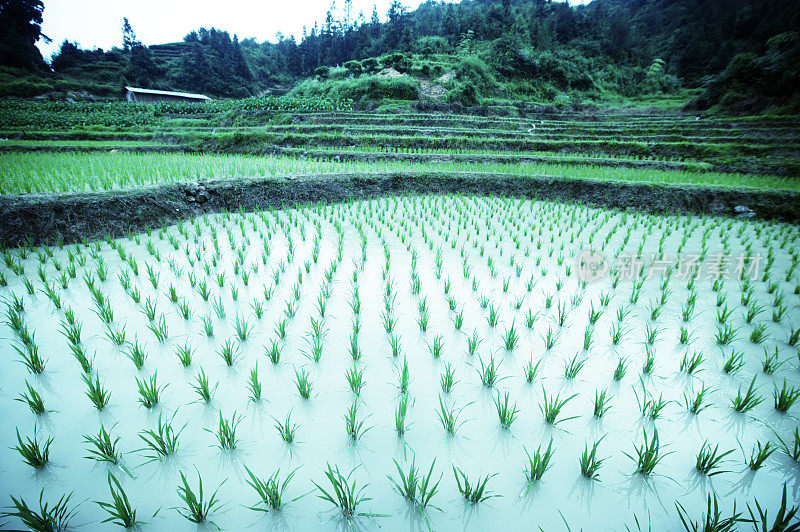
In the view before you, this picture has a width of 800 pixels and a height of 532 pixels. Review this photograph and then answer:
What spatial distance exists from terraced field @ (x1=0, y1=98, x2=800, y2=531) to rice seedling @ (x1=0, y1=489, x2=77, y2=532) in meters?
0.01

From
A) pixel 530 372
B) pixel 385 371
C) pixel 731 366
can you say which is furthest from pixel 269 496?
pixel 731 366

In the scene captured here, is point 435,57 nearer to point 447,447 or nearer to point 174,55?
point 447,447

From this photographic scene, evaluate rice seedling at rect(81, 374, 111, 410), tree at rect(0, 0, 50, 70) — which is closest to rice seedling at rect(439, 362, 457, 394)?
rice seedling at rect(81, 374, 111, 410)

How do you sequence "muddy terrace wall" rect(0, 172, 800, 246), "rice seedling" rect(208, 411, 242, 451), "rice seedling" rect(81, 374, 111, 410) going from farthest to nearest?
"muddy terrace wall" rect(0, 172, 800, 246)
"rice seedling" rect(81, 374, 111, 410)
"rice seedling" rect(208, 411, 242, 451)

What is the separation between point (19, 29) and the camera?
25.6 ft

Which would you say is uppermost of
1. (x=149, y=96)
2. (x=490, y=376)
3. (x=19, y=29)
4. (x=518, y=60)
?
(x=518, y=60)

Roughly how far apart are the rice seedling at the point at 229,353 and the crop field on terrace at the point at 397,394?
0.05ft

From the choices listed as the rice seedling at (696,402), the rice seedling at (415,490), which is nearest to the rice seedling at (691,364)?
the rice seedling at (696,402)

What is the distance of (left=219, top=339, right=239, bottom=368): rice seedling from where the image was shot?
180 cm

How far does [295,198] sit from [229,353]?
484 centimetres

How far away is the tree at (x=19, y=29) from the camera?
707cm

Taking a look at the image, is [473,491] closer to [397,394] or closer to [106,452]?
[397,394]

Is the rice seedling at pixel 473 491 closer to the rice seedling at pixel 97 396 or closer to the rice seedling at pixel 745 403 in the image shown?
the rice seedling at pixel 745 403

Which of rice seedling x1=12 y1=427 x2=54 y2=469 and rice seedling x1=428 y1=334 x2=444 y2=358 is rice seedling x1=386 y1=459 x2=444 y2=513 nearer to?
rice seedling x1=428 y1=334 x2=444 y2=358
